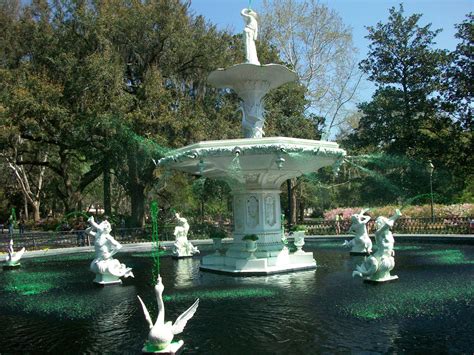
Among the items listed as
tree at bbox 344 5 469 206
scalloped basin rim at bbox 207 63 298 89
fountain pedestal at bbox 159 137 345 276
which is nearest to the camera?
fountain pedestal at bbox 159 137 345 276

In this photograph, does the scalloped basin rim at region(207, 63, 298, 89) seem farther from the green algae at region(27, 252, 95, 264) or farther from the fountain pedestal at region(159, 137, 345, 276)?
the green algae at region(27, 252, 95, 264)

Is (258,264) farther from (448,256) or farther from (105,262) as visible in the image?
(448,256)

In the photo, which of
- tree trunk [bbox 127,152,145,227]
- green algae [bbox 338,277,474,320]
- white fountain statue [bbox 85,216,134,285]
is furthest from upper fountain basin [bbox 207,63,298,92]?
tree trunk [bbox 127,152,145,227]

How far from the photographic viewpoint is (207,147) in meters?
13.2

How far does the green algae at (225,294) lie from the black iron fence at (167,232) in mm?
12540

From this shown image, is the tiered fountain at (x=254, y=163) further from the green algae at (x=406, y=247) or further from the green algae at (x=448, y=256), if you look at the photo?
the green algae at (x=406, y=247)

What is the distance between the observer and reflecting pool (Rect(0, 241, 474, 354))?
7.11 m

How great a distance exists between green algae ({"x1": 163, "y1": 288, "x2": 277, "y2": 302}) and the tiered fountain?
2253mm

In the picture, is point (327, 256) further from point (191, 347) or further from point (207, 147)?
point (191, 347)

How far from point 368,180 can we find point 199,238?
24982 mm

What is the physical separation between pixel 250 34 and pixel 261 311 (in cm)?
939

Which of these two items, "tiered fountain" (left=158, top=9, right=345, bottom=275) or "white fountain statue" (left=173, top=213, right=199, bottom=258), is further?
"white fountain statue" (left=173, top=213, right=199, bottom=258)

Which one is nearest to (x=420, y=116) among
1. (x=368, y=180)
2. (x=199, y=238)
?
(x=368, y=180)

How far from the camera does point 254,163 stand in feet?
44.4
